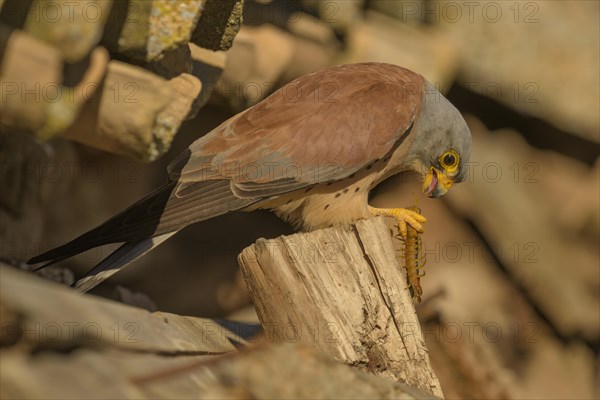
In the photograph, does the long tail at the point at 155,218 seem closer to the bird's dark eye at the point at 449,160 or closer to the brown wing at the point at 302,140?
the brown wing at the point at 302,140

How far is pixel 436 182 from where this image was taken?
5.58 metres

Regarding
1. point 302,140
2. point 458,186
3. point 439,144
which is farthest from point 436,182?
point 458,186

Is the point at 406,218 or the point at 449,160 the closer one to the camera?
the point at 406,218

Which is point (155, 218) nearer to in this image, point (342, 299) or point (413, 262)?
point (342, 299)

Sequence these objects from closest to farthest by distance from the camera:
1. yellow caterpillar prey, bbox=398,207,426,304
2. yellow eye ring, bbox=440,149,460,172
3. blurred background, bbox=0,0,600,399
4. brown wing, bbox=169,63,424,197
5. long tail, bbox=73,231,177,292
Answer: long tail, bbox=73,231,177,292, yellow caterpillar prey, bbox=398,207,426,304, brown wing, bbox=169,63,424,197, yellow eye ring, bbox=440,149,460,172, blurred background, bbox=0,0,600,399

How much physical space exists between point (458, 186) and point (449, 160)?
379 cm

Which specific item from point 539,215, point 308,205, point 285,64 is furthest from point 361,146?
point 539,215

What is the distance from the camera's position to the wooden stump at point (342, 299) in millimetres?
4109

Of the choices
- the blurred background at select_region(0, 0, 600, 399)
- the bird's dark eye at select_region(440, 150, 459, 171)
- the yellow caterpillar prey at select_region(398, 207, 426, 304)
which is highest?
the bird's dark eye at select_region(440, 150, 459, 171)

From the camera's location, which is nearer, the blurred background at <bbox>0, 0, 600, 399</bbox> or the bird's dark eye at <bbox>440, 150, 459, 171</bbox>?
the bird's dark eye at <bbox>440, 150, 459, 171</bbox>

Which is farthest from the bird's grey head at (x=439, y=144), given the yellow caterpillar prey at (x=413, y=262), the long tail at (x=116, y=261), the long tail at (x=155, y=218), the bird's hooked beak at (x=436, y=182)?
the long tail at (x=116, y=261)

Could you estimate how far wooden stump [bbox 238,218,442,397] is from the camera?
411 centimetres

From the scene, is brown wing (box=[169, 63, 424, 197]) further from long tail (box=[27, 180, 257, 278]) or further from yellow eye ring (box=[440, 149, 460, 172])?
yellow eye ring (box=[440, 149, 460, 172])

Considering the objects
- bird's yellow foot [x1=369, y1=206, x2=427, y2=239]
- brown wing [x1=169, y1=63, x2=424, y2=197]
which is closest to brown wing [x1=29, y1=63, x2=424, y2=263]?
brown wing [x1=169, y1=63, x2=424, y2=197]
